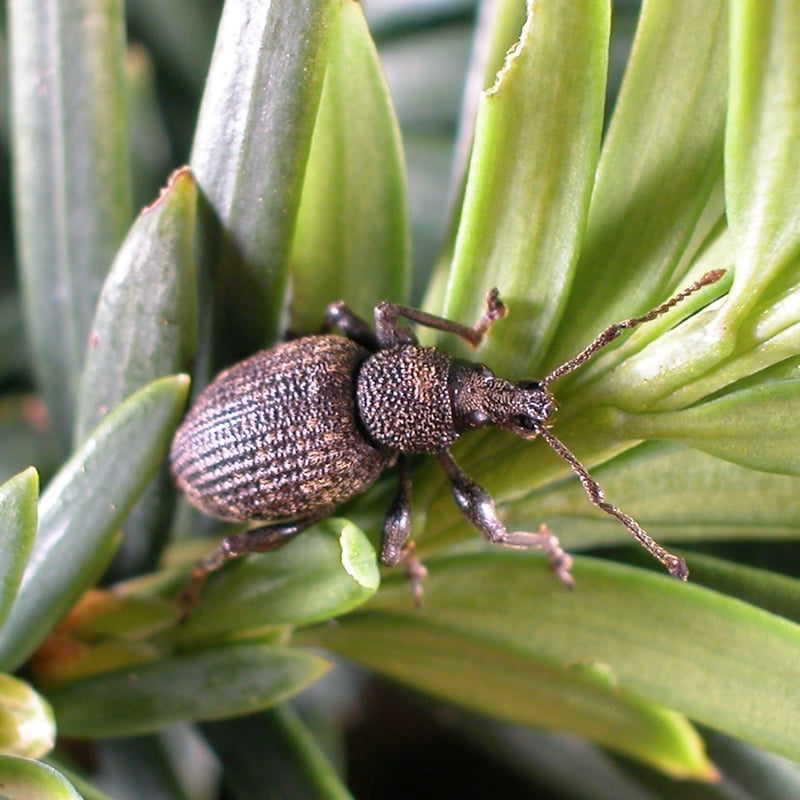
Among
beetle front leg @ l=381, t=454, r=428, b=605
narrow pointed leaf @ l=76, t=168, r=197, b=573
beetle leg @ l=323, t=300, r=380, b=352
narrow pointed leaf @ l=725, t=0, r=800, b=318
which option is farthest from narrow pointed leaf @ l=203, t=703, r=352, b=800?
narrow pointed leaf @ l=725, t=0, r=800, b=318

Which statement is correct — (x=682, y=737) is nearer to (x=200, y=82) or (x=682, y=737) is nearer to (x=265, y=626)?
(x=265, y=626)

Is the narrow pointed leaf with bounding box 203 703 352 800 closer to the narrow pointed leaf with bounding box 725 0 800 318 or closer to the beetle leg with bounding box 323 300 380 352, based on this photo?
the beetle leg with bounding box 323 300 380 352

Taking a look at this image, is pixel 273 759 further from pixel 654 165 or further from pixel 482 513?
pixel 654 165

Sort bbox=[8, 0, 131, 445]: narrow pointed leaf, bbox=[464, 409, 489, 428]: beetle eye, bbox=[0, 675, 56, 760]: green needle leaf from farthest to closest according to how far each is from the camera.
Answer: bbox=[464, 409, 489, 428]: beetle eye, bbox=[8, 0, 131, 445]: narrow pointed leaf, bbox=[0, 675, 56, 760]: green needle leaf

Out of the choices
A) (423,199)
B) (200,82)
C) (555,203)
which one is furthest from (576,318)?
(200,82)

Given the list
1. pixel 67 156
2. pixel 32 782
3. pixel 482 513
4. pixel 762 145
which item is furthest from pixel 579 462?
pixel 67 156

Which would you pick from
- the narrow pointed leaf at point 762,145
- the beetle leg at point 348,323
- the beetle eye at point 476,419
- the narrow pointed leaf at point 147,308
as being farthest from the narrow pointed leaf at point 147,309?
the narrow pointed leaf at point 762,145
